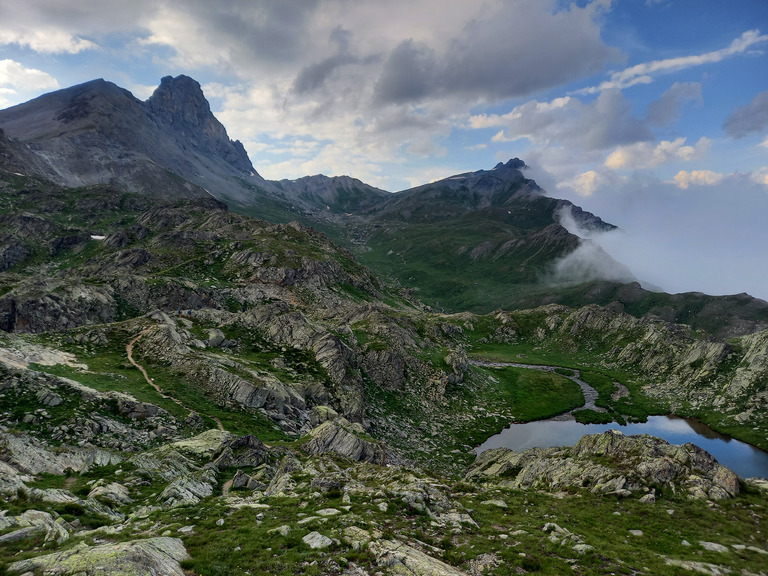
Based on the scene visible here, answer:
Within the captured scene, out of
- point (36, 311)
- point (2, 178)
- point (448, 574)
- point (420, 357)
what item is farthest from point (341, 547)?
point (2, 178)

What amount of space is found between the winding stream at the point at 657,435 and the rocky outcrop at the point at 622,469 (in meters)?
24.7

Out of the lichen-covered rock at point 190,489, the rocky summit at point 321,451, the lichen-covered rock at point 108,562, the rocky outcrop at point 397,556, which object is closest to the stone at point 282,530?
the rocky summit at point 321,451

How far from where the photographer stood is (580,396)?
333 ft

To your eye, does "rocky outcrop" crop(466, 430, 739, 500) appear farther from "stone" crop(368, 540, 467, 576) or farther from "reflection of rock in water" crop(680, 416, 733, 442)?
"reflection of rock in water" crop(680, 416, 733, 442)

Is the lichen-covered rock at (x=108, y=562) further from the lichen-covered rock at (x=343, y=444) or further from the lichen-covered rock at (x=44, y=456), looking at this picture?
the lichen-covered rock at (x=343, y=444)

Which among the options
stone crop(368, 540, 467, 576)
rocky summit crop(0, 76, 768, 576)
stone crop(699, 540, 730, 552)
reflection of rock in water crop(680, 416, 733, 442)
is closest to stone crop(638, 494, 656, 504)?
rocky summit crop(0, 76, 768, 576)

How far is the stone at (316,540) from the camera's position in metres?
19.3

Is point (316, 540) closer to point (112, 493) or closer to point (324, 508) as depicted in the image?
point (324, 508)

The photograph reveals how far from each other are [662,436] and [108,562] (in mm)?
98933

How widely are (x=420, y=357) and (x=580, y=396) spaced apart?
1980 inches

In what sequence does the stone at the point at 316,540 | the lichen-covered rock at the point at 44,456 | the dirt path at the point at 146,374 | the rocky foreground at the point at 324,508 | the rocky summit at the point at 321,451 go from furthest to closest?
the dirt path at the point at 146,374
the lichen-covered rock at the point at 44,456
the rocky summit at the point at 321,451
the stone at the point at 316,540
the rocky foreground at the point at 324,508

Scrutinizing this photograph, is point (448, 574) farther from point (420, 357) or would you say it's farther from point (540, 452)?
point (420, 357)

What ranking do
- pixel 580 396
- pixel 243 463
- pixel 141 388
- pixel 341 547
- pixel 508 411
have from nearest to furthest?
1. pixel 341 547
2. pixel 243 463
3. pixel 141 388
4. pixel 508 411
5. pixel 580 396

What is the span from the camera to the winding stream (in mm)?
66588
